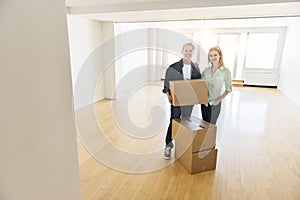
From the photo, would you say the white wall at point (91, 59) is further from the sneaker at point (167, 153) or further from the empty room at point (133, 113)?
the sneaker at point (167, 153)

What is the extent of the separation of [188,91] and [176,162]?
3.00 feet

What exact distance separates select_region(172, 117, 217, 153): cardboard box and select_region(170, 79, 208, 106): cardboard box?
27 cm

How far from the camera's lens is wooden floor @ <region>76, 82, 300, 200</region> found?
2.05m

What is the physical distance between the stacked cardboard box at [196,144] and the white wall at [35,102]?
4.90ft

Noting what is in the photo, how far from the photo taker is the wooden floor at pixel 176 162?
2047 mm

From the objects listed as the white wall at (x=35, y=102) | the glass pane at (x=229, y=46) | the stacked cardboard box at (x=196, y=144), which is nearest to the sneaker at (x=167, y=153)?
the stacked cardboard box at (x=196, y=144)

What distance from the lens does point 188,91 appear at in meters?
2.28

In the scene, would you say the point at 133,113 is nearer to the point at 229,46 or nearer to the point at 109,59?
the point at 109,59

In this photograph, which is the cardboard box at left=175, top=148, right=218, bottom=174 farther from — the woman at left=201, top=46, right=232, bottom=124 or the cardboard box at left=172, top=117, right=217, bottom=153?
the woman at left=201, top=46, right=232, bottom=124

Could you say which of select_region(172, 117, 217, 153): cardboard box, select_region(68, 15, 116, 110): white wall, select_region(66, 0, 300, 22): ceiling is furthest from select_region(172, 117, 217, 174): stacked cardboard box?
select_region(68, 15, 116, 110): white wall

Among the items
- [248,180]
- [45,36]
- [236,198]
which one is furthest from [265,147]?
[45,36]

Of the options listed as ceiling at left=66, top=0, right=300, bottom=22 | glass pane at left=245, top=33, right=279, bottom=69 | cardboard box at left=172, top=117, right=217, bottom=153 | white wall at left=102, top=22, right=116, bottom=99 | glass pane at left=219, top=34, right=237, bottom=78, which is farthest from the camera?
glass pane at left=219, top=34, right=237, bottom=78

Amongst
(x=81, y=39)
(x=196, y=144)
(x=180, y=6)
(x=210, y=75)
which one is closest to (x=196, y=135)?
(x=196, y=144)

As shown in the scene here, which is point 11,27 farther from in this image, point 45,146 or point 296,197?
point 296,197
